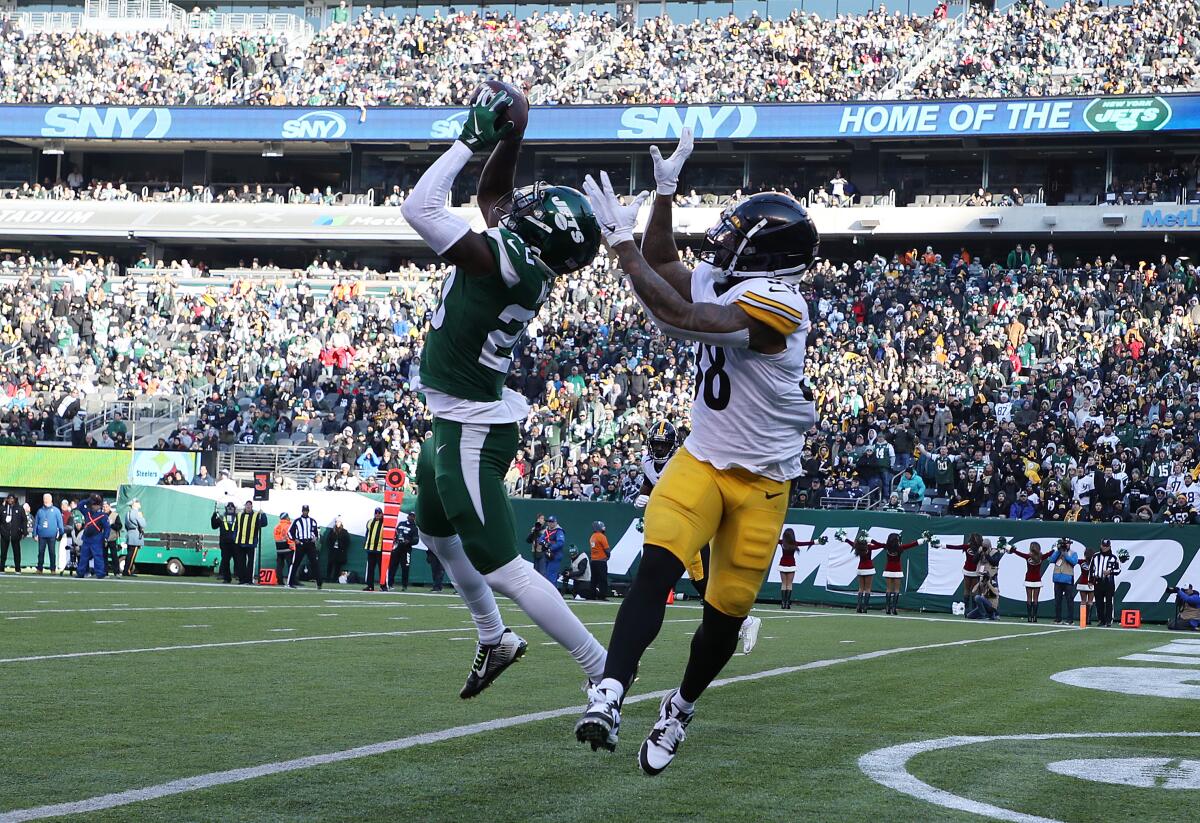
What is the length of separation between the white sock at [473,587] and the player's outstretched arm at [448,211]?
4.01ft

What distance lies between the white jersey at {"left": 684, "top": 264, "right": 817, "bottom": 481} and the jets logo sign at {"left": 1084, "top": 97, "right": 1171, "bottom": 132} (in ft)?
108

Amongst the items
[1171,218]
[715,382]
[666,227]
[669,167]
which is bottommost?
[715,382]

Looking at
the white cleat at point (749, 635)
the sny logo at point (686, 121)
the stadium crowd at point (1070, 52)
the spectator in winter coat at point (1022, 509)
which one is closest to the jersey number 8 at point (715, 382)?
the white cleat at point (749, 635)

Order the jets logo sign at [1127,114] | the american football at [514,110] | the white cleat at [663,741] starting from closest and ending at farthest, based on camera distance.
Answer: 1. the white cleat at [663,741]
2. the american football at [514,110]
3. the jets logo sign at [1127,114]

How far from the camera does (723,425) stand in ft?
17.7

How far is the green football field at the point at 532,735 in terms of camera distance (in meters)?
4.66

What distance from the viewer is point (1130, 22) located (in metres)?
38.7

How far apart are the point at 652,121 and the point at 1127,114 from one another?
39.9 feet

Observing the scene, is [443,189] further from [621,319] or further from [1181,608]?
[621,319]

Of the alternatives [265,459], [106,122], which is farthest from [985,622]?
[106,122]

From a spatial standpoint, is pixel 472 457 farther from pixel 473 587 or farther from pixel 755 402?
pixel 755 402

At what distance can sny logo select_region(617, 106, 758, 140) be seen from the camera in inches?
1550

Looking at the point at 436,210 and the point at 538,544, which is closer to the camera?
the point at 436,210

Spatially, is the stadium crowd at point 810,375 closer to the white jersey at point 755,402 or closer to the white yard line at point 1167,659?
the white yard line at point 1167,659
